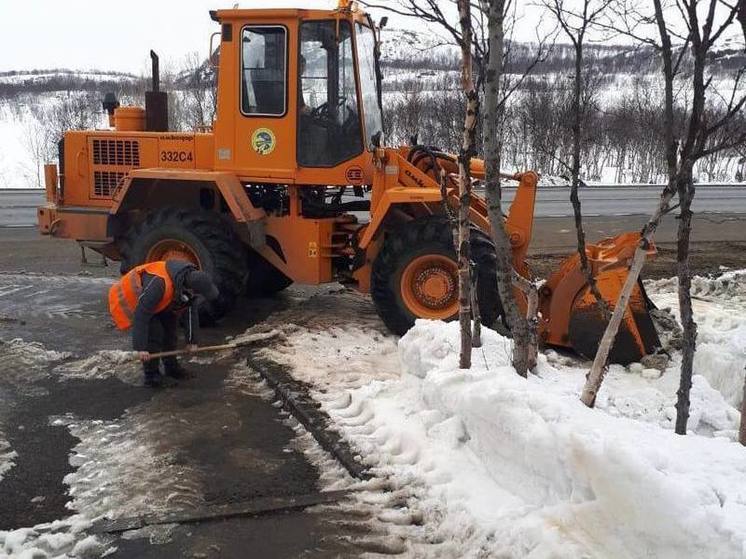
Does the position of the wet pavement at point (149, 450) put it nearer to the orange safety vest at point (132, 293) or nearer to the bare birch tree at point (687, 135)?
the orange safety vest at point (132, 293)

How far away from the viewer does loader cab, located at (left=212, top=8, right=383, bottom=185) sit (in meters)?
7.18

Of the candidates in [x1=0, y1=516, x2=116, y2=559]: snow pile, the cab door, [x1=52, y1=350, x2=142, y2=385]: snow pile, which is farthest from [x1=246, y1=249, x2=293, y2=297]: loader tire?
[x1=0, y1=516, x2=116, y2=559]: snow pile

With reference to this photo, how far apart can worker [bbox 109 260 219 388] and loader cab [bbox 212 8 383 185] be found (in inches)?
72.3

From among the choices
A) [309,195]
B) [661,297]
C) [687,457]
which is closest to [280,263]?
[309,195]

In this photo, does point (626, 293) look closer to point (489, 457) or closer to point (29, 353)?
point (489, 457)

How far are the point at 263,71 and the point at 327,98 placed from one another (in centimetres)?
69

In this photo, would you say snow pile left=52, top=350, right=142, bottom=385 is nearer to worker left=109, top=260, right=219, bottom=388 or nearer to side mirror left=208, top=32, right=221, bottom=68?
worker left=109, top=260, right=219, bottom=388

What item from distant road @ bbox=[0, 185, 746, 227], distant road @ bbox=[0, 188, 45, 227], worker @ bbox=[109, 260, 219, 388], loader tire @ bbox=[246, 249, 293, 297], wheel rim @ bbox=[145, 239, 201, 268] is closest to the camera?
worker @ bbox=[109, 260, 219, 388]

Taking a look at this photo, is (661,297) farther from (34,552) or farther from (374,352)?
(34,552)

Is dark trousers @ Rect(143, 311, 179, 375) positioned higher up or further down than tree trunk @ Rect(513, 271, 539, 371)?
further down

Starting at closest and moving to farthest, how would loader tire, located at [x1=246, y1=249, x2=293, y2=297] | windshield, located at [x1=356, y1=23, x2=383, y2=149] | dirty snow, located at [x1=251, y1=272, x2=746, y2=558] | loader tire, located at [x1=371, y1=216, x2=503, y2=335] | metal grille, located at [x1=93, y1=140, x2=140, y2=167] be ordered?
dirty snow, located at [x1=251, y1=272, x2=746, y2=558]
loader tire, located at [x1=371, y1=216, x2=503, y2=335]
windshield, located at [x1=356, y1=23, x2=383, y2=149]
metal grille, located at [x1=93, y1=140, x2=140, y2=167]
loader tire, located at [x1=246, y1=249, x2=293, y2=297]

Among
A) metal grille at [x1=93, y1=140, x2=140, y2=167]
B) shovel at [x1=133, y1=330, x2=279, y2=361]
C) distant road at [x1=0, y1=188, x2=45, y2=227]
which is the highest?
metal grille at [x1=93, y1=140, x2=140, y2=167]

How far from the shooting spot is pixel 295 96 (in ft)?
23.6

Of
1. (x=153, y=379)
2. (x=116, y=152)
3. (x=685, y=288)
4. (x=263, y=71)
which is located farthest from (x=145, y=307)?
(x=685, y=288)
